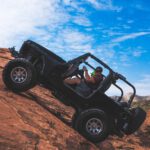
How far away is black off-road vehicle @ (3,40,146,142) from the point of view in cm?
997

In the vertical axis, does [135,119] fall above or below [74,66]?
below

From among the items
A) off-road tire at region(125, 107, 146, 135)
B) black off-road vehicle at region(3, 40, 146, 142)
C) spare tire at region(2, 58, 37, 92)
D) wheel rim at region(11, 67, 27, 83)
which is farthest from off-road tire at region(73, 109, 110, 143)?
wheel rim at region(11, 67, 27, 83)

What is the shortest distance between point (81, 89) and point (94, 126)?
113 cm

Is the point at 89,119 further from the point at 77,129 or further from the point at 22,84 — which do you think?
the point at 22,84

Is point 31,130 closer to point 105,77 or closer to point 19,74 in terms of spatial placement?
point 19,74

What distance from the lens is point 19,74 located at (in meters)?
10.2

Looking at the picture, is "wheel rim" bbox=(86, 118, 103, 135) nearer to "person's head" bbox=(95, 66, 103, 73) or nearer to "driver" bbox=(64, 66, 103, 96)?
"driver" bbox=(64, 66, 103, 96)

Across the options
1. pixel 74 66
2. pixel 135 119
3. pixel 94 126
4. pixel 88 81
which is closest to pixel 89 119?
pixel 94 126

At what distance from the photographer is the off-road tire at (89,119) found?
32.4ft

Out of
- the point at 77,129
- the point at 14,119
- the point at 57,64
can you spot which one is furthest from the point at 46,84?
the point at 14,119

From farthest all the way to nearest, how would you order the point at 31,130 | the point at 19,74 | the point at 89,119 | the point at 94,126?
the point at 19,74 < the point at 94,126 < the point at 89,119 < the point at 31,130

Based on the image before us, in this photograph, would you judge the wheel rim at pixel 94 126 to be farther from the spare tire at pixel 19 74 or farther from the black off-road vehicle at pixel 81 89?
the spare tire at pixel 19 74

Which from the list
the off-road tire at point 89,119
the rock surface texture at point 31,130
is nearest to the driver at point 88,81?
the off-road tire at point 89,119

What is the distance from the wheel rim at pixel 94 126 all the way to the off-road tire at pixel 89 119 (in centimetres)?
6
